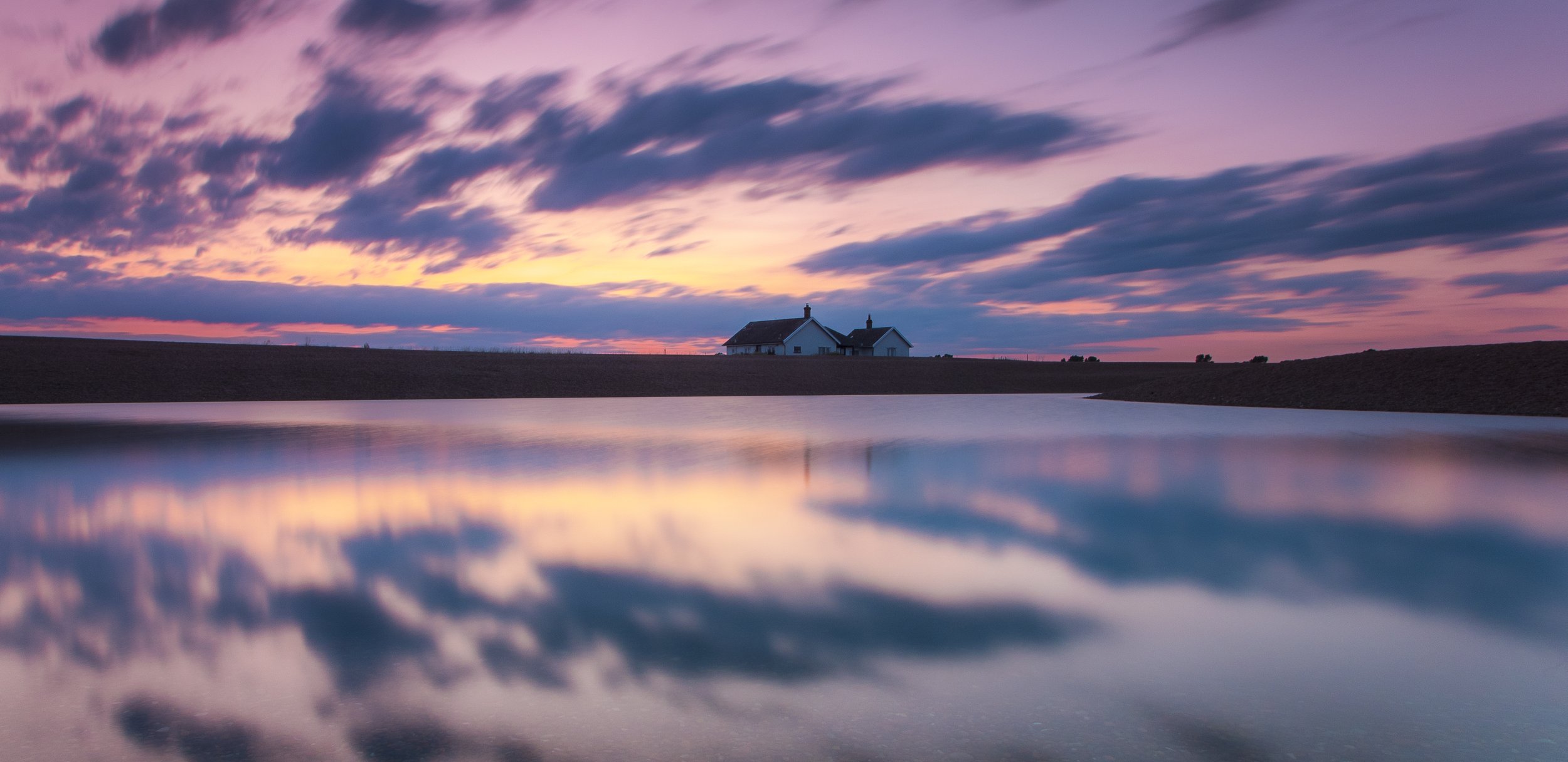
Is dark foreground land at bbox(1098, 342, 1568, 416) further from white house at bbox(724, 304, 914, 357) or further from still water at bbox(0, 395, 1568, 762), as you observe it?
white house at bbox(724, 304, 914, 357)

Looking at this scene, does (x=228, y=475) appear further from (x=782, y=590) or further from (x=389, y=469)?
(x=782, y=590)

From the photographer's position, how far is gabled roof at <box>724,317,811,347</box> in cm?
8300

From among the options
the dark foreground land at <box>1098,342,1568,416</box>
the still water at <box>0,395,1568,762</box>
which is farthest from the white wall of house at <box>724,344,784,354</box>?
the still water at <box>0,395,1568,762</box>

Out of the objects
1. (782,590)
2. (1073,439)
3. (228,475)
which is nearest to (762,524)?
(782,590)

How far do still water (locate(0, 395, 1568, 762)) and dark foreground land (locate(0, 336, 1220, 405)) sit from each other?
102 feet

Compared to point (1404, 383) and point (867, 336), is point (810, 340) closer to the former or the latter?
point (867, 336)

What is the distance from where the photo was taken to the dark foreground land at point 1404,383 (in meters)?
32.8

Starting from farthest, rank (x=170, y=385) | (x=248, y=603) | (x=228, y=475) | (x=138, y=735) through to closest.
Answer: (x=170, y=385) < (x=228, y=475) < (x=248, y=603) < (x=138, y=735)

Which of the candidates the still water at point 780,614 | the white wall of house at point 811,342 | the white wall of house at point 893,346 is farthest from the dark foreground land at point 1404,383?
the white wall of house at point 893,346

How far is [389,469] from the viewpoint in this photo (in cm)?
1423

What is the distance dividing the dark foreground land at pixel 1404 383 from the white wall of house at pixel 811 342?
4046 centimetres

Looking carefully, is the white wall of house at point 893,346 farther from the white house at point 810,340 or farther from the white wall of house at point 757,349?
the white wall of house at point 757,349

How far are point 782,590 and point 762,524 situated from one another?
8.92ft

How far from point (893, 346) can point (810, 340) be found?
1003 cm
